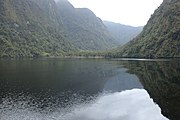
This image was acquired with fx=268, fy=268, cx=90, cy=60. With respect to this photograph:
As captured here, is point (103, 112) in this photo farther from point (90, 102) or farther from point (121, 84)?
point (121, 84)

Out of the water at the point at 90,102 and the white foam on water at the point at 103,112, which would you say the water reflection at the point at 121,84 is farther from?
the white foam on water at the point at 103,112

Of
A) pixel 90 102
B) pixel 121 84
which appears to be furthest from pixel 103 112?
pixel 121 84

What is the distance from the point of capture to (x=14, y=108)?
61.9m

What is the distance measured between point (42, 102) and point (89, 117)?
1899 centimetres

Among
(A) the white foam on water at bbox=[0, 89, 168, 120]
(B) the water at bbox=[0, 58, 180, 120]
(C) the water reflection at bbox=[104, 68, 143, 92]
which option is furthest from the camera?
(C) the water reflection at bbox=[104, 68, 143, 92]

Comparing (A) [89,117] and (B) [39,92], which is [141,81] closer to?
(B) [39,92]

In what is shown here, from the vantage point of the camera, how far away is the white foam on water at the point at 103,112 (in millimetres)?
55688

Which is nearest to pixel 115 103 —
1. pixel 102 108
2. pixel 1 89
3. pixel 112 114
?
pixel 102 108

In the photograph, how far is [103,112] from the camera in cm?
6097

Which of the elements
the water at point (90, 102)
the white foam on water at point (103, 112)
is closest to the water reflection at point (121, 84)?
the water at point (90, 102)

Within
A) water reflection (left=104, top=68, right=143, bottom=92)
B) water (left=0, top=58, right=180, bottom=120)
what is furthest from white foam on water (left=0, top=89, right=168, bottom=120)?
water reflection (left=104, top=68, right=143, bottom=92)

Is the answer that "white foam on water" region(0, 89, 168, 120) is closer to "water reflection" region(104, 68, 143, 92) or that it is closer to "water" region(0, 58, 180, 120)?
"water" region(0, 58, 180, 120)

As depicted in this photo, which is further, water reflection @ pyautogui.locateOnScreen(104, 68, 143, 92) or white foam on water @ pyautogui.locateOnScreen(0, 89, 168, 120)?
water reflection @ pyautogui.locateOnScreen(104, 68, 143, 92)

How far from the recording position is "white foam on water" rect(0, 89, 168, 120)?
183ft
